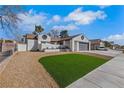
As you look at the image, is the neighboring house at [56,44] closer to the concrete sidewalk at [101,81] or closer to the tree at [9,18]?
the tree at [9,18]

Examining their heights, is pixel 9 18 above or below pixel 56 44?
above

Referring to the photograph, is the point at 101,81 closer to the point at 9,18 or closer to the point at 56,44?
the point at 9,18

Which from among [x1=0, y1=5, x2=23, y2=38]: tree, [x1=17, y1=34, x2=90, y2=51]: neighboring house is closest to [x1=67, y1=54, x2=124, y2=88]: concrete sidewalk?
[x1=0, y1=5, x2=23, y2=38]: tree

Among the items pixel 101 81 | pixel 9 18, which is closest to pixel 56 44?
pixel 9 18

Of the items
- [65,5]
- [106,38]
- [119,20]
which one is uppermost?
[65,5]

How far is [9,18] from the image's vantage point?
8.09 meters

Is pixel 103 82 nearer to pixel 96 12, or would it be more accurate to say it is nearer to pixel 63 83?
pixel 63 83

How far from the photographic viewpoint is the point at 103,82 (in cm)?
458

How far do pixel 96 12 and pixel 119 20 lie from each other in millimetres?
1020

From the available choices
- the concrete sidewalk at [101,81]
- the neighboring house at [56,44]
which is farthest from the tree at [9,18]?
the concrete sidewalk at [101,81]

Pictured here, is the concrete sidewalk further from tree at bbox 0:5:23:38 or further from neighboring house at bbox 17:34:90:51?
neighboring house at bbox 17:34:90:51

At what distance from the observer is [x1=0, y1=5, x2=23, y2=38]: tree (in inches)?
287
